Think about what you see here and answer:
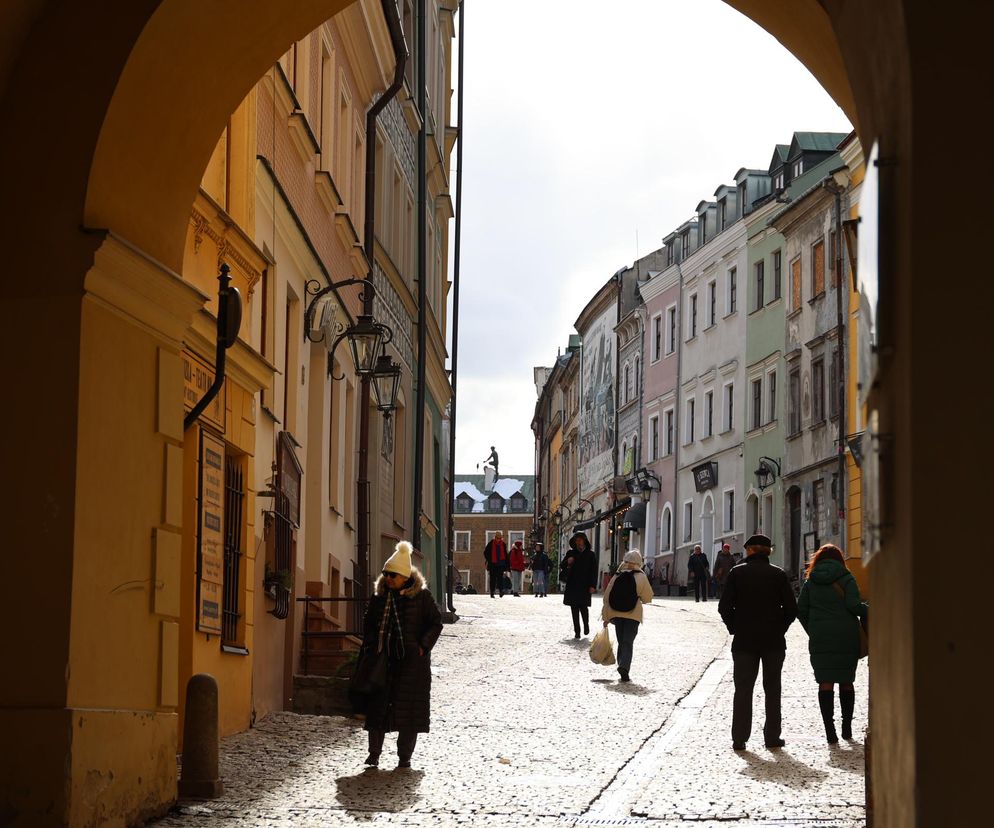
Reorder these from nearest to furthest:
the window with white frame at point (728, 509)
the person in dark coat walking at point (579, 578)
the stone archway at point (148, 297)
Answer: the stone archway at point (148, 297), the person in dark coat walking at point (579, 578), the window with white frame at point (728, 509)

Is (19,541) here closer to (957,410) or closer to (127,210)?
(127,210)

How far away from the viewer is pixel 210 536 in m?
13.9

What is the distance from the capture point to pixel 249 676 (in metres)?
15.3

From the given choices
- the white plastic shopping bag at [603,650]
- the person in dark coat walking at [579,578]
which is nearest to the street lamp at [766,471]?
the person in dark coat walking at [579,578]

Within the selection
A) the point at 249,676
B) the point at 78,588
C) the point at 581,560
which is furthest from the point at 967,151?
the point at 581,560

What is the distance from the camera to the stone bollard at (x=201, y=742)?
10914 mm

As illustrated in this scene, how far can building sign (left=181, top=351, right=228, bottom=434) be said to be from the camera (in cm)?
1317

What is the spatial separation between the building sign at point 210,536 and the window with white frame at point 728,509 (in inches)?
1543

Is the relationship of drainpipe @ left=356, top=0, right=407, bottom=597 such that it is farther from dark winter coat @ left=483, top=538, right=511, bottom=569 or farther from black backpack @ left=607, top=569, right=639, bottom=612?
dark winter coat @ left=483, top=538, right=511, bottom=569

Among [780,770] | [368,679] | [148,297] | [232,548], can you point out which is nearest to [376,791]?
[368,679]

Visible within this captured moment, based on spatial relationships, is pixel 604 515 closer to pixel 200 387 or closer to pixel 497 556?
pixel 497 556

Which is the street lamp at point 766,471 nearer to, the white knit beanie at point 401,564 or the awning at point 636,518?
the awning at point 636,518

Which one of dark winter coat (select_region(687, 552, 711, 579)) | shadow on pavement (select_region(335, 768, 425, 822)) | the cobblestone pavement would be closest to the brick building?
dark winter coat (select_region(687, 552, 711, 579))

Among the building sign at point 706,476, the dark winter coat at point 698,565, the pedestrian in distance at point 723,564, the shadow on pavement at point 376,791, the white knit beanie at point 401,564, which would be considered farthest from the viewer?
the building sign at point 706,476
